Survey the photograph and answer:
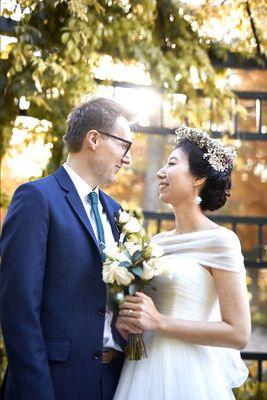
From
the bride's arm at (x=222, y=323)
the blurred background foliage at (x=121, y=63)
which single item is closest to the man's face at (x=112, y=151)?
the bride's arm at (x=222, y=323)

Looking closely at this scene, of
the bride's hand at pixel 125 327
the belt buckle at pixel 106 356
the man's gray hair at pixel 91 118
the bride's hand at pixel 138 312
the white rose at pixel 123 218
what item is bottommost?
the belt buckle at pixel 106 356

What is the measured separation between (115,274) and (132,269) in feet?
0.31

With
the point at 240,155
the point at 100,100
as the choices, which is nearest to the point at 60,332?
the point at 100,100

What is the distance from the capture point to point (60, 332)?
7.84ft

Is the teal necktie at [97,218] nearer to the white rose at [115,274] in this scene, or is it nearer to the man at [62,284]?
the man at [62,284]

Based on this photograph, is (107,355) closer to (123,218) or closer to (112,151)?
(123,218)

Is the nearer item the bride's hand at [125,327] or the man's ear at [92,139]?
the bride's hand at [125,327]

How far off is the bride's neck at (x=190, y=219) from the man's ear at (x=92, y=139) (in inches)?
21.9

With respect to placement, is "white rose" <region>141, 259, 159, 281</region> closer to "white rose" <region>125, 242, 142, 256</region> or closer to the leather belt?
"white rose" <region>125, 242, 142, 256</region>

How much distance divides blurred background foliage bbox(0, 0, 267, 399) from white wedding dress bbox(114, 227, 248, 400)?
6.47 ft

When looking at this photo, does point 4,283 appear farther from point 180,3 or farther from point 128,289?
point 180,3

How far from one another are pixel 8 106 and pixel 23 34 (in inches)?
25.1

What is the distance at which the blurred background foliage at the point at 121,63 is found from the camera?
4.41 m

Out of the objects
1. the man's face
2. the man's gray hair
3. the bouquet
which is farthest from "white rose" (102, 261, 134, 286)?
the man's gray hair
